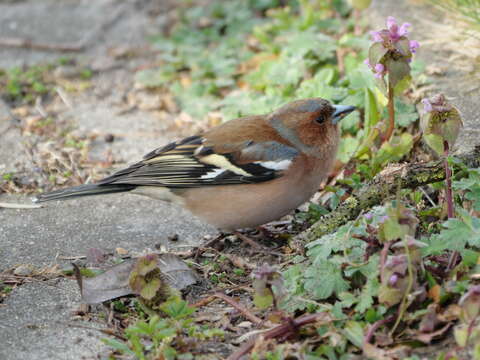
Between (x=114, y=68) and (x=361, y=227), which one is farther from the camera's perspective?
(x=114, y=68)

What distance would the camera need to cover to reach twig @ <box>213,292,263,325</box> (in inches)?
129

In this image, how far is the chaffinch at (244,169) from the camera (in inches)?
168

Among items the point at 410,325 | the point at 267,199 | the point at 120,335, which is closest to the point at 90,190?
the point at 267,199

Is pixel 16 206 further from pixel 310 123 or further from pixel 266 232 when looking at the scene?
pixel 310 123

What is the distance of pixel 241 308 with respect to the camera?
3363 millimetres

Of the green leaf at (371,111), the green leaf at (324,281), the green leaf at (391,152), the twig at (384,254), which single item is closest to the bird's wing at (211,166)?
the green leaf at (391,152)

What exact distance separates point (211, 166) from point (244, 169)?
207 millimetres

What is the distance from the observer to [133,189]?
4.50 metres

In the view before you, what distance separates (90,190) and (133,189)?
0.27 meters

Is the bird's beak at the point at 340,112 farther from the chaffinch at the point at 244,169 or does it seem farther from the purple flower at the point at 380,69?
the purple flower at the point at 380,69

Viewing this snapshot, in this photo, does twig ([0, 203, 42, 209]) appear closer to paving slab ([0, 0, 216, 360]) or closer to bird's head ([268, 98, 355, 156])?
paving slab ([0, 0, 216, 360])

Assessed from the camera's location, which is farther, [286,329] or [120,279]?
[120,279]

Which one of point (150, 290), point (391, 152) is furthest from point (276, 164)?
point (150, 290)

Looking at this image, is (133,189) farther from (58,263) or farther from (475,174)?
(475,174)
